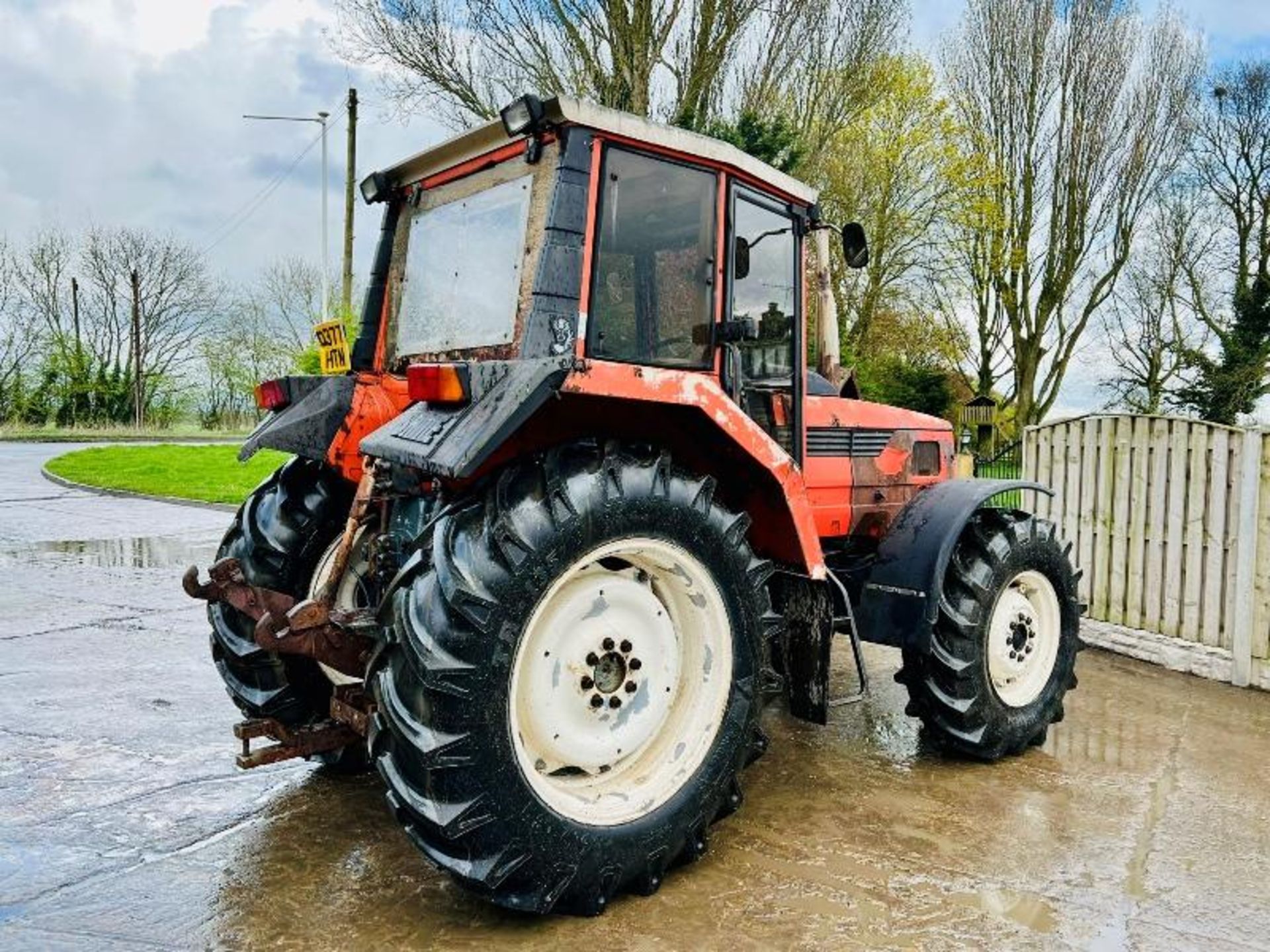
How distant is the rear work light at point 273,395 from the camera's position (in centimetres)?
375

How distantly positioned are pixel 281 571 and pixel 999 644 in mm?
3044

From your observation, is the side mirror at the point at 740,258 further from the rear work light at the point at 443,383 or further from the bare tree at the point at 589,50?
the bare tree at the point at 589,50

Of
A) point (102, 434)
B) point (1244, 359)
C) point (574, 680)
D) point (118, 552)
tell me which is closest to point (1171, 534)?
point (574, 680)

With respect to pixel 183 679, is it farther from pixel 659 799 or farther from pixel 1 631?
pixel 659 799

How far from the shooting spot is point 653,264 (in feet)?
10.8

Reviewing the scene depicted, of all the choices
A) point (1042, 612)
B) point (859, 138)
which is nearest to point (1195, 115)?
point (859, 138)

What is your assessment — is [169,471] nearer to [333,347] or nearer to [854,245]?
[333,347]

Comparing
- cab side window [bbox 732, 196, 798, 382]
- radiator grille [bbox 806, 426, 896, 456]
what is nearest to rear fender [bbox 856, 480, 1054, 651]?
radiator grille [bbox 806, 426, 896, 456]

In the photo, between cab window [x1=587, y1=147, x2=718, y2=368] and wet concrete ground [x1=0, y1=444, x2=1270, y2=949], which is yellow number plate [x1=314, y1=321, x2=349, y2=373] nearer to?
cab window [x1=587, y1=147, x2=718, y2=368]

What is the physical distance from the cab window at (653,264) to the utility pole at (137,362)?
37407 millimetres

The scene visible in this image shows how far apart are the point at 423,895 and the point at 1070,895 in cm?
199

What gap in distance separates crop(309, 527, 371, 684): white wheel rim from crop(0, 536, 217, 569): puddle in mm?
6222

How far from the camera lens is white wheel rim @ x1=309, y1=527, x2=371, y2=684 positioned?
3631mm

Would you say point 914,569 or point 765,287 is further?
point 914,569
